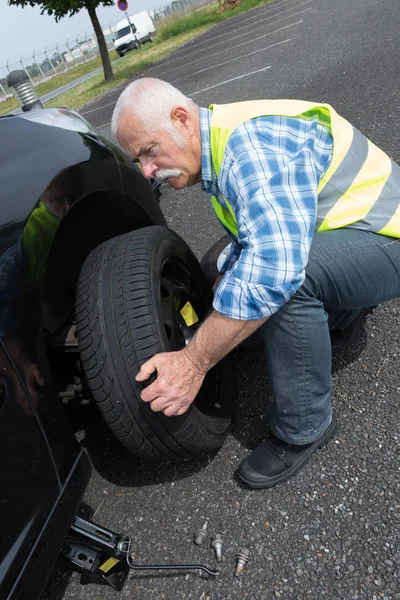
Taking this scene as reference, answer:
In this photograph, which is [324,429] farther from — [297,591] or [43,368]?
[43,368]

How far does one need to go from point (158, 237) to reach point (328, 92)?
4.66 m

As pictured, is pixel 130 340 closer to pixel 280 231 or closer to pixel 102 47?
pixel 280 231

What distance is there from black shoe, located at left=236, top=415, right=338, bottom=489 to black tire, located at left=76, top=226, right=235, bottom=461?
0.14m

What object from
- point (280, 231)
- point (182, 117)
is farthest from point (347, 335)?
point (182, 117)

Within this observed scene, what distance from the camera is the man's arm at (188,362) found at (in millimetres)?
1410

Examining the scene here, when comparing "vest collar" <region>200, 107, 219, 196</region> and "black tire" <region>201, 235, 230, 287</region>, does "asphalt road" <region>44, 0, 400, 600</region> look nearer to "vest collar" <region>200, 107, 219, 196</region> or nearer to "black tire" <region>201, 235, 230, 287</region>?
"black tire" <region>201, 235, 230, 287</region>

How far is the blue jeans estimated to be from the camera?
155cm

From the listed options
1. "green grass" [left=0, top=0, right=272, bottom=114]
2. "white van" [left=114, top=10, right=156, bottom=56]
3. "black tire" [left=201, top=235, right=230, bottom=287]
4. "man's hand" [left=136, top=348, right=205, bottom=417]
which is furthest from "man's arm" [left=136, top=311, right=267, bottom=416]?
"white van" [left=114, top=10, right=156, bottom=56]

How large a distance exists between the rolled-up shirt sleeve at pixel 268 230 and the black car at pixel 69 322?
→ 306mm

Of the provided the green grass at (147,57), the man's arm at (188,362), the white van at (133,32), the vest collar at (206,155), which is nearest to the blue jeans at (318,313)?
the man's arm at (188,362)

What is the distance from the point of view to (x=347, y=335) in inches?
80.0

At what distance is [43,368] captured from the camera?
4.30 feet

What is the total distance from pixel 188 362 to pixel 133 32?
116 ft

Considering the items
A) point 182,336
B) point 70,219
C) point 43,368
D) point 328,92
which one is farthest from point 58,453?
point 328,92
